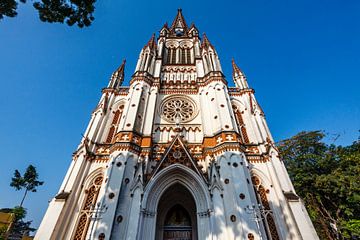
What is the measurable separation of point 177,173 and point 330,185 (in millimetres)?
12133

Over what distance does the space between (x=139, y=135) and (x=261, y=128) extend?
9457 millimetres

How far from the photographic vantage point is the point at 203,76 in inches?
673

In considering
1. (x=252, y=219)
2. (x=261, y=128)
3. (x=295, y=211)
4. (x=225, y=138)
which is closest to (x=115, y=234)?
(x=252, y=219)

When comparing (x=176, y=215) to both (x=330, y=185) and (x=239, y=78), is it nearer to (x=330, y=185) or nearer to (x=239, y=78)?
(x=330, y=185)

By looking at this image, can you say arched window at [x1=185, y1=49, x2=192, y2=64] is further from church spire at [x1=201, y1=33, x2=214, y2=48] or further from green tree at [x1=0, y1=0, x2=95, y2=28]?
green tree at [x1=0, y1=0, x2=95, y2=28]

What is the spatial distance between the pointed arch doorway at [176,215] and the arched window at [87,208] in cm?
411

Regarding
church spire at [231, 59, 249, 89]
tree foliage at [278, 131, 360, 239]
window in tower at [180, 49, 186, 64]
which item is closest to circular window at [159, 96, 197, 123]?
church spire at [231, 59, 249, 89]

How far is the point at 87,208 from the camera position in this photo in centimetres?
1039

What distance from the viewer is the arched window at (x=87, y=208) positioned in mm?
9479

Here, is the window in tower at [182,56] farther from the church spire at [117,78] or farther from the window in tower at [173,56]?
the church spire at [117,78]

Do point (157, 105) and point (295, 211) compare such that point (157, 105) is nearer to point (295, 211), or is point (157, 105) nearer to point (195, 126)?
point (195, 126)

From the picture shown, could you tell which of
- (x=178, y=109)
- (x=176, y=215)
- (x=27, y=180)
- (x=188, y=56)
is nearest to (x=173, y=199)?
(x=176, y=215)

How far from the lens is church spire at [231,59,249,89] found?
17.2 metres

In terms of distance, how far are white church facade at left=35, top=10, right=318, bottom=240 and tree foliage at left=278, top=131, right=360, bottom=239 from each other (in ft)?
17.8
